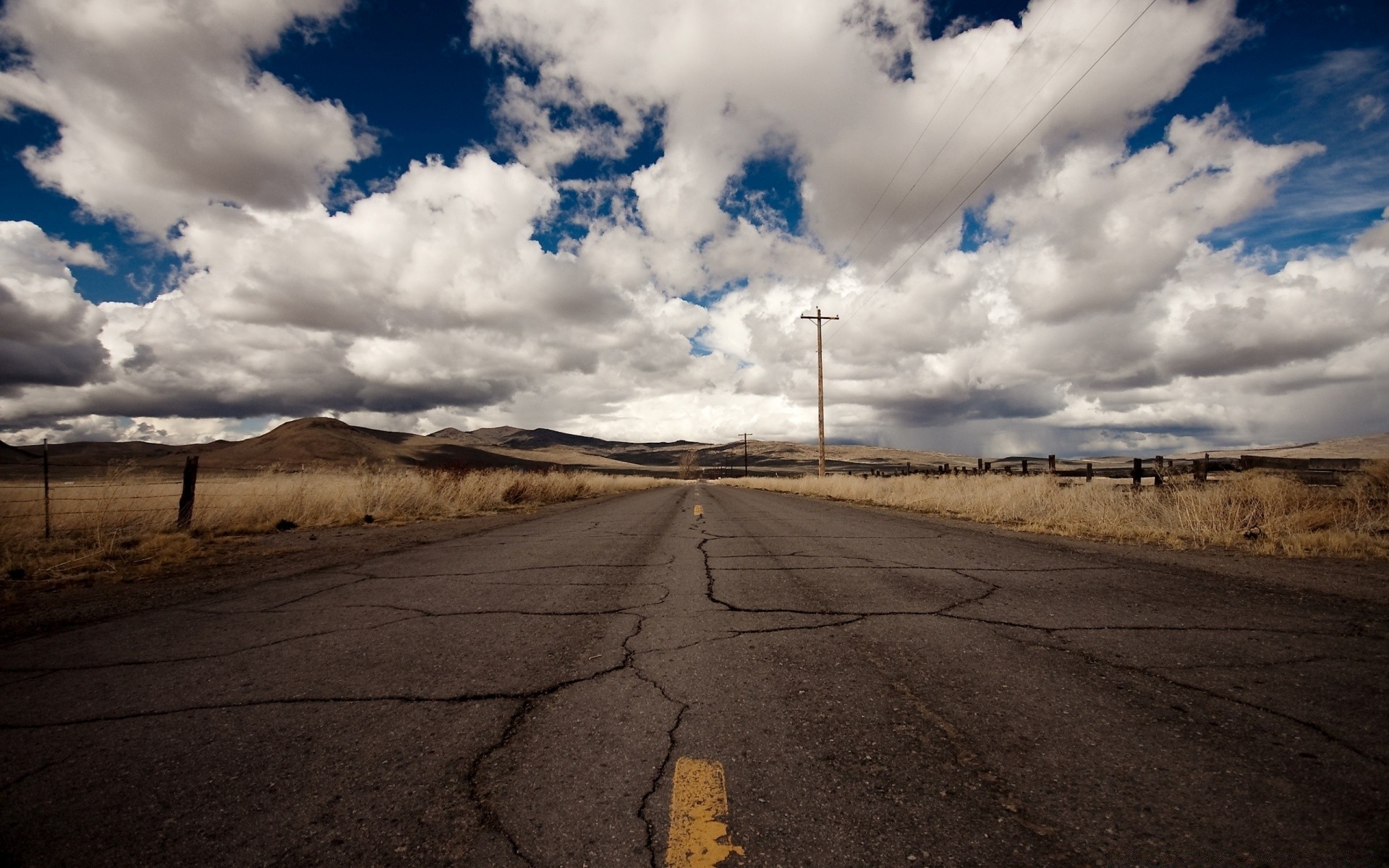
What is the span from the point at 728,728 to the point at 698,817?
2.38 ft

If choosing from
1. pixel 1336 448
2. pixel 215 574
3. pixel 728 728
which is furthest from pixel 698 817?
pixel 1336 448

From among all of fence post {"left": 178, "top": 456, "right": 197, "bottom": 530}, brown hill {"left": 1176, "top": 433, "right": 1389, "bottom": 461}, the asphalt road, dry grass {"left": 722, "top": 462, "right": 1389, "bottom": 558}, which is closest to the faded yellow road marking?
the asphalt road

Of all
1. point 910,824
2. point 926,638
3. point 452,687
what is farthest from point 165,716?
point 926,638

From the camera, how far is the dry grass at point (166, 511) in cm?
781

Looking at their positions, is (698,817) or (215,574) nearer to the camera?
(698,817)

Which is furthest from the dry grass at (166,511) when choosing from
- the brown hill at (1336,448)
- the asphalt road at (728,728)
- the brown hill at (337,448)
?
the brown hill at (337,448)

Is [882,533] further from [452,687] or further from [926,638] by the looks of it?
[452,687]

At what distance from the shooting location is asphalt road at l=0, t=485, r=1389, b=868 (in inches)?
71.8

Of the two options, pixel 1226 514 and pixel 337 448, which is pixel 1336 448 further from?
pixel 337 448

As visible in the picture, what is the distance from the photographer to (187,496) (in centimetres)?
1085

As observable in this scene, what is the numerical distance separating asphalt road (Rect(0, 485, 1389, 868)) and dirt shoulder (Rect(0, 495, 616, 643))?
0.57 meters

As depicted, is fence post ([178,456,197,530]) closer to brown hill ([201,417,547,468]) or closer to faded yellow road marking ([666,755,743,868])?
faded yellow road marking ([666,755,743,868])

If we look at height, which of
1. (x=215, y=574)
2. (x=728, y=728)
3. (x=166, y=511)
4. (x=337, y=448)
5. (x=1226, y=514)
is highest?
(x=337, y=448)

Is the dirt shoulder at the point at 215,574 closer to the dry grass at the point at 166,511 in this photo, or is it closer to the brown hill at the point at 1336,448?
the dry grass at the point at 166,511
